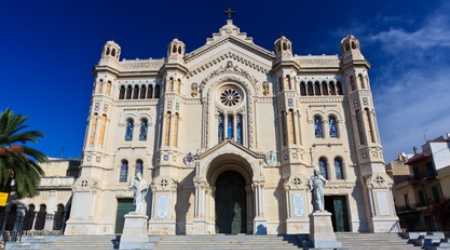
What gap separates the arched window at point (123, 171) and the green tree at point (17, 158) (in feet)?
19.1

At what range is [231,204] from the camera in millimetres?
24719

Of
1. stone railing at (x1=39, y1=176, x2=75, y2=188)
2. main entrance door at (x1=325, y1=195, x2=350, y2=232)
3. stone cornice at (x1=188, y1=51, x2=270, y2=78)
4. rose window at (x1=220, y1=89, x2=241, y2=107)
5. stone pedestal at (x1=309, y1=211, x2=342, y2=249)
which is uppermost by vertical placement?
stone cornice at (x1=188, y1=51, x2=270, y2=78)

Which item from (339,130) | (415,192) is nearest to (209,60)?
(339,130)

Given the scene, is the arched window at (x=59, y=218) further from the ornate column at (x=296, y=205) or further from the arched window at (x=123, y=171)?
the ornate column at (x=296, y=205)

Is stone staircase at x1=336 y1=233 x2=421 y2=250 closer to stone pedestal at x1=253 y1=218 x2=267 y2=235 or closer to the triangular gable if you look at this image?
stone pedestal at x1=253 y1=218 x2=267 y2=235

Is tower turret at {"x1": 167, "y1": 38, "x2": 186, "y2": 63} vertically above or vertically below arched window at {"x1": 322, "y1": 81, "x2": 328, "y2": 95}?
above

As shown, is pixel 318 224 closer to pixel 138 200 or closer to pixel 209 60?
pixel 138 200

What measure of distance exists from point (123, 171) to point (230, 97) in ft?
36.0

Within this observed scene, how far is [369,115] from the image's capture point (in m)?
25.2

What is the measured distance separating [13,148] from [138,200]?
9.04m

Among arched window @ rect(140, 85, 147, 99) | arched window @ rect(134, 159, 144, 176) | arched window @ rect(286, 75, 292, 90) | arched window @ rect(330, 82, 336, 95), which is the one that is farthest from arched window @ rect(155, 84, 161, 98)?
arched window @ rect(330, 82, 336, 95)

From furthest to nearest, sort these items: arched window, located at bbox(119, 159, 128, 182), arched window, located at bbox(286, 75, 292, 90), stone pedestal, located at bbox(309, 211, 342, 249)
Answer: arched window, located at bbox(286, 75, 292, 90) → arched window, located at bbox(119, 159, 128, 182) → stone pedestal, located at bbox(309, 211, 342, 249)

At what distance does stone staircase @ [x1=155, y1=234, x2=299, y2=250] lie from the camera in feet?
54.3

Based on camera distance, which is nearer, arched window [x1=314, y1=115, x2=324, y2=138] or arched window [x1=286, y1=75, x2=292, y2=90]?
arched window [x1=314, y1=115, x2=324, y2=138]
